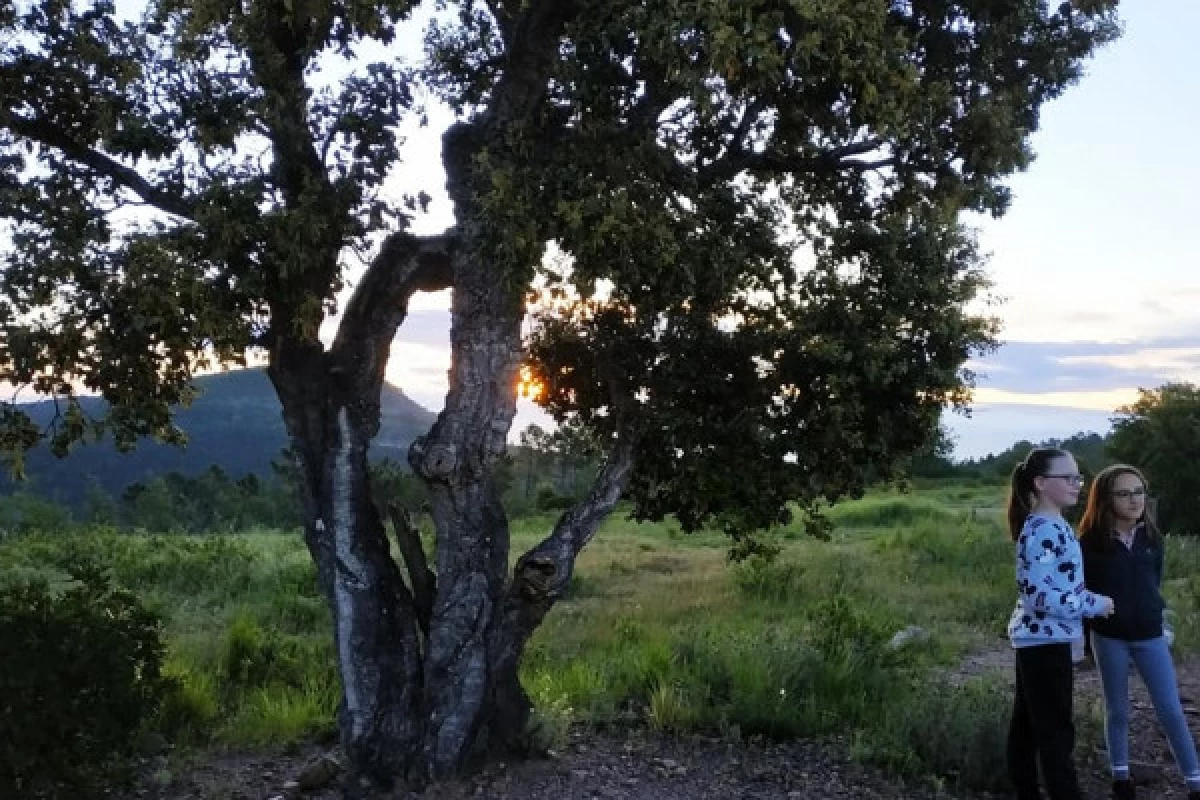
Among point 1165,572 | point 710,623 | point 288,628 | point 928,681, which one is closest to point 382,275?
point 928,681

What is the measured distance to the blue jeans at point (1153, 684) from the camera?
6.84 metres

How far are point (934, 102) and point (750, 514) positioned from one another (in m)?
3.55

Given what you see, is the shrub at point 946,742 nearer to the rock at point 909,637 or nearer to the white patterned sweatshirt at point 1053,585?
the white patterned sweatshirt at point 1053,585

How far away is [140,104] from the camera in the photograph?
24.6 ft

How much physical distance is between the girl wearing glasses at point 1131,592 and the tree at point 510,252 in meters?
1.64

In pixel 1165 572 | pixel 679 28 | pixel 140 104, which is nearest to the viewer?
pixel 679 28

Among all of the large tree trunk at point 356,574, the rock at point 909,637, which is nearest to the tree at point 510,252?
the large tree trunk at point 356,574

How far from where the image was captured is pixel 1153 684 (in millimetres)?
6875

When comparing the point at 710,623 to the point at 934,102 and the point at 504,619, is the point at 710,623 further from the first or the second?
the point at 934,102

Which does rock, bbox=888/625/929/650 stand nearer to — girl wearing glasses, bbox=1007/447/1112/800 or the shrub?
the shrub

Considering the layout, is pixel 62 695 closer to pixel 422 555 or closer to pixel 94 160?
pixel 422 555

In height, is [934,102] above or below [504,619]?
above

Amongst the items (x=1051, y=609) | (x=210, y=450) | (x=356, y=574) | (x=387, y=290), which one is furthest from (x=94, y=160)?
(x=210, y=450)

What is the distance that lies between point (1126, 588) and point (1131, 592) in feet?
0.12
